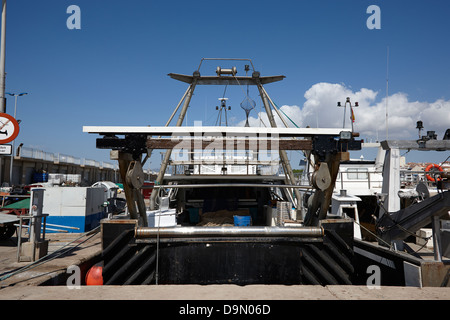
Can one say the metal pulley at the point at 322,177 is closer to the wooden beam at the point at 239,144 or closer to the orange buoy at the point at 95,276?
the wooden beam at the point at 239,144

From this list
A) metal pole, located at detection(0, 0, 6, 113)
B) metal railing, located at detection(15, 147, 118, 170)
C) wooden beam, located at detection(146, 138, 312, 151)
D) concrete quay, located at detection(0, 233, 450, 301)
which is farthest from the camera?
metal railing, located at detection(15, 147, 118, 170)

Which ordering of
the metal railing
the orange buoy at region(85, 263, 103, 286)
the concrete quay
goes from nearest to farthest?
the concrete quay
the orange buoy at region(85, 263, 103, 286)
the metal railing

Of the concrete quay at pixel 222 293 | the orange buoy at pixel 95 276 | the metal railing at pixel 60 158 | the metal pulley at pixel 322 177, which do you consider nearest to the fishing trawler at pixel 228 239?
the metal pulley at pixel 322 177

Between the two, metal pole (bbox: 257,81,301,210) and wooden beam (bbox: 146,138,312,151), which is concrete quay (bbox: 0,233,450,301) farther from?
metal pole (bbox: 257,81,301,210)

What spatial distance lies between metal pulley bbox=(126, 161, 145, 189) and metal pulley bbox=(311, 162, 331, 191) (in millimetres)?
2731

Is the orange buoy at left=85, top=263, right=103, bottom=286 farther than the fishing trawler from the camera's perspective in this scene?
Yes

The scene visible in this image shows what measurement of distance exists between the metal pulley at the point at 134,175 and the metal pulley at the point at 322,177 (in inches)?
108

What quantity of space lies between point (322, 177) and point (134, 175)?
286 centimetres

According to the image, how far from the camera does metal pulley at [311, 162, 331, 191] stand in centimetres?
471

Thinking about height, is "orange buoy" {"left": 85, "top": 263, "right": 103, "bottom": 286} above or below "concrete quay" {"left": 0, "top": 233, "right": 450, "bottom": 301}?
below

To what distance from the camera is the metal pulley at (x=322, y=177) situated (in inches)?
185

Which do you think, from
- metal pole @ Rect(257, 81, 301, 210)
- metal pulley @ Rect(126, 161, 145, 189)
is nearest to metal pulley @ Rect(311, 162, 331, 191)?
metal pulley @ Rect(126, 161, 145, 189)

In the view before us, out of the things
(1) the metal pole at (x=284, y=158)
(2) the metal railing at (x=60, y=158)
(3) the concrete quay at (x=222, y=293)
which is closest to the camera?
(3) the concrete quay at (x=222, y=293)

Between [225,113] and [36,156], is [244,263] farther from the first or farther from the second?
[36,156]
